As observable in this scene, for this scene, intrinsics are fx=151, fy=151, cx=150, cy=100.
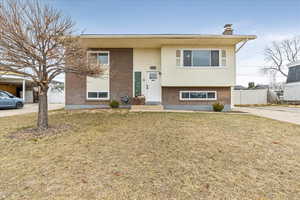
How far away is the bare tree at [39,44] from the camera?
3865mm

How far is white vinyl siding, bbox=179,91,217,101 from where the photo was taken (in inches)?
401

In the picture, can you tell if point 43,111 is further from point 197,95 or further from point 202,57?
point 202,57

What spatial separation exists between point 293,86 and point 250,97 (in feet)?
15.9

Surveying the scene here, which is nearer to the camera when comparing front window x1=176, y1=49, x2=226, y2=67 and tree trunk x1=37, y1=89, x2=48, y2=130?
tree trunk x1=37, y1=89, x2=48, y2=130

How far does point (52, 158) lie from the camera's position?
293 centimetres

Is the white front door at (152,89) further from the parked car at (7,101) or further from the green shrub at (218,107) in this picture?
the parked car at (7,101)

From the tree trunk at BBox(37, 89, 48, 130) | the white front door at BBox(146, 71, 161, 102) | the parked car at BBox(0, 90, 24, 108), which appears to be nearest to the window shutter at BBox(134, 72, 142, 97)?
the white front door at BBox(146, 71, 161, 102)

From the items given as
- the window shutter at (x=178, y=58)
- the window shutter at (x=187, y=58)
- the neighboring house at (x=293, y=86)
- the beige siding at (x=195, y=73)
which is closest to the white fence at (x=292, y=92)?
the neighboring house at (x=293, y=86)

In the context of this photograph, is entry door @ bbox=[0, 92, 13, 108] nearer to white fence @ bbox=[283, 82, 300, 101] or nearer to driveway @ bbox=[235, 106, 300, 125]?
driveway @ bbox=[235, 106, 300, 125]

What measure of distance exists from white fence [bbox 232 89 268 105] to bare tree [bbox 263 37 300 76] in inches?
553

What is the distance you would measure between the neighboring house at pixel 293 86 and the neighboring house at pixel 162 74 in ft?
37.5

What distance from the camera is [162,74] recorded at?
32.0 feet

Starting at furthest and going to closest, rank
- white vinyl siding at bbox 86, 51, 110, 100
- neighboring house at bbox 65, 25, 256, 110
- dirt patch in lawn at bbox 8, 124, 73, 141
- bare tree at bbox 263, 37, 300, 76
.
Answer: bare tree at bbox 263, 37, 300, 76
white vinyl siding at bbox 86, 51, 110, 100
neighboring house at bbox 65, 25, 256, 110
dirt patch in lawn at bbox 8, 124, 73, 141

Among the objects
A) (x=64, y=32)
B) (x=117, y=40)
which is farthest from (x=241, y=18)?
(x=64, y=32)
